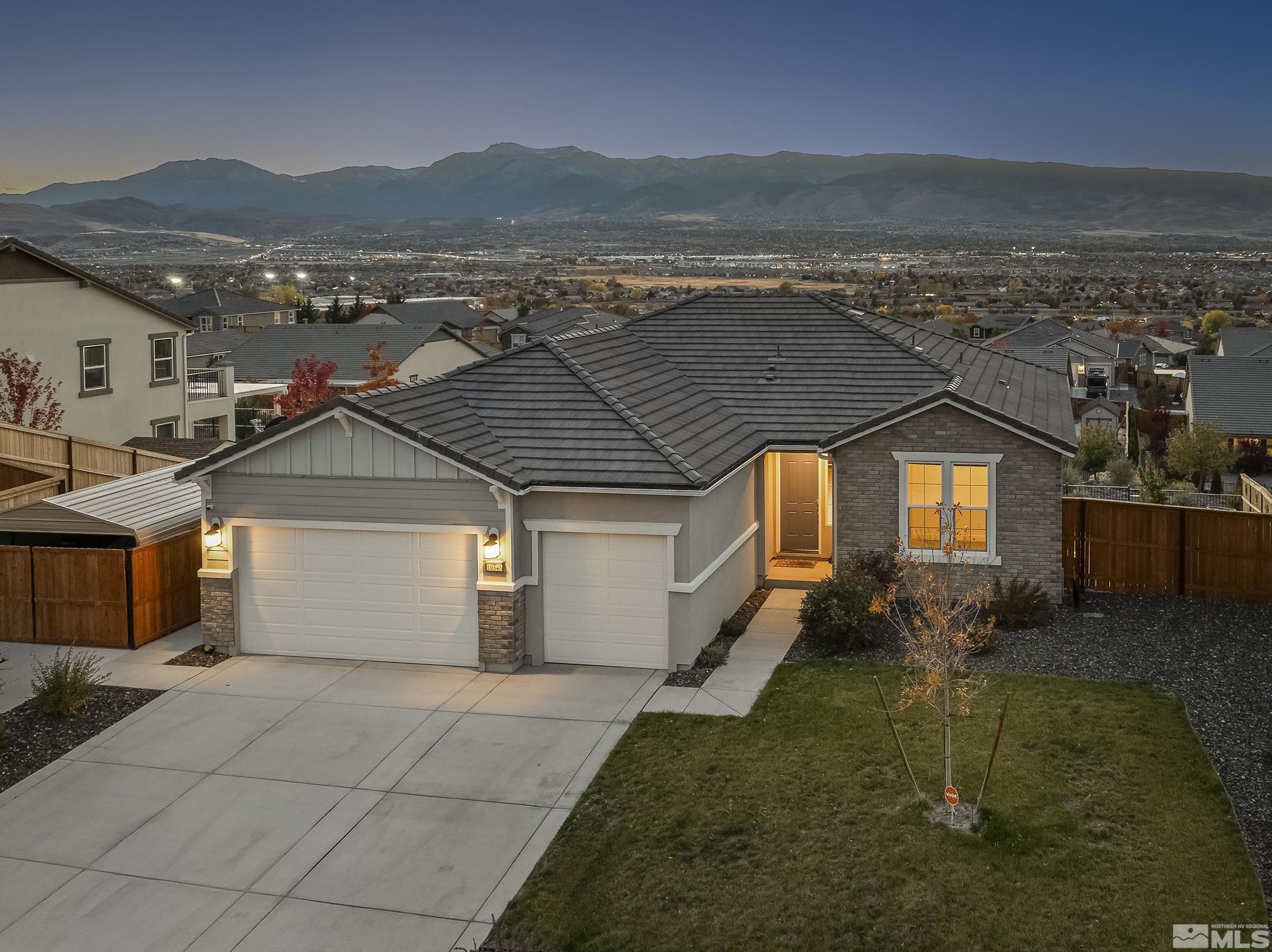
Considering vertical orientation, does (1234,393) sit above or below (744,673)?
above

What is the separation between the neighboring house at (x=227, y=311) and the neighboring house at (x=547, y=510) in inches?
2488

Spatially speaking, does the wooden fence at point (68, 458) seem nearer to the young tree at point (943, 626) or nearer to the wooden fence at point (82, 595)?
the wooden fence at point (82, 595)

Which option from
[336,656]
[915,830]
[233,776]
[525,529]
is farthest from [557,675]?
[915,830]

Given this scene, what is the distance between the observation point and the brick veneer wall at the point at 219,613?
664 inches

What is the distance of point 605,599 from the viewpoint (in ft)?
53.3

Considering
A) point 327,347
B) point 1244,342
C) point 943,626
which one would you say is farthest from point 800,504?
point 1244,342

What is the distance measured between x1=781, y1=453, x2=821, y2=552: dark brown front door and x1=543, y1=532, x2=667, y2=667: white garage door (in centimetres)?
665

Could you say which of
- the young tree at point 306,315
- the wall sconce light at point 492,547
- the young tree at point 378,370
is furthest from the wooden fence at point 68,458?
the young tree at point 306,315

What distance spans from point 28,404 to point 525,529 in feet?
62.1

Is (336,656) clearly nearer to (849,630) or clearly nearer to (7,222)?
(849,630)

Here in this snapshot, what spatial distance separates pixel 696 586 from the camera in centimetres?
1609

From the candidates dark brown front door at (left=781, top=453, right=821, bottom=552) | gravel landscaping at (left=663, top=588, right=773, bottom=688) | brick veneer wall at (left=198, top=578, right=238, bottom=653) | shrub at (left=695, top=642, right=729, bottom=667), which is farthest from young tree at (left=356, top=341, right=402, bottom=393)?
shrub at (left=695, top=642, right=729, bottom=667)

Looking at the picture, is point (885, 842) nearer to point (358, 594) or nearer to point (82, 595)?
point (358, 594)

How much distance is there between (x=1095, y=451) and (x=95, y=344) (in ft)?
106
